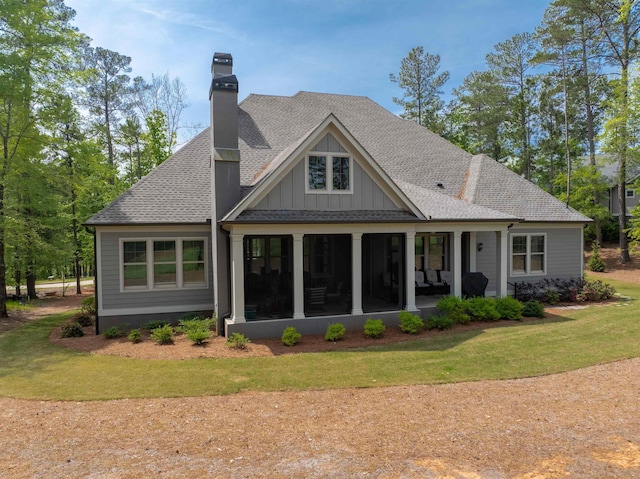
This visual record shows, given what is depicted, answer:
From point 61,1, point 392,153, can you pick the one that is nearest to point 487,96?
point 392,153

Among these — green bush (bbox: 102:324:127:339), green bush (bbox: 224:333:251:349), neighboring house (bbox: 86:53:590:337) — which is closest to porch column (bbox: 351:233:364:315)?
neighboring house (bbox: 86:53:590:337)

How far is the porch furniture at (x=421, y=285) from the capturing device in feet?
48.3

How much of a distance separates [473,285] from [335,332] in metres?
5.81

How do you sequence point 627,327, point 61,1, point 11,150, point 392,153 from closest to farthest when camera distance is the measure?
point 627,327, point 11,150, point 392,153, point 61,1

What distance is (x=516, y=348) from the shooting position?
372 inches

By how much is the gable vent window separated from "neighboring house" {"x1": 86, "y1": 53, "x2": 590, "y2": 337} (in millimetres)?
41

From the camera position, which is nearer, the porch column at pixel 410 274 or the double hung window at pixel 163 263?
the porch column at pixel 410 274

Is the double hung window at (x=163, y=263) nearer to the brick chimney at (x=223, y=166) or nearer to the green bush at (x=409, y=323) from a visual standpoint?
the brick chimney at (x=223, y=166)

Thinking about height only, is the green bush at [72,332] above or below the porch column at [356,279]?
below

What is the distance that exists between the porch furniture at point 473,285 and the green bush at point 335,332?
5375 millimetres

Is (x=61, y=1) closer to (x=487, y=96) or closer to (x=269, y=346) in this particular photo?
(x=269, y=346)

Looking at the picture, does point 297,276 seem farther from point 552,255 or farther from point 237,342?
point 552,255

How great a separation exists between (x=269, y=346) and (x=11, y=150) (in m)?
12.9

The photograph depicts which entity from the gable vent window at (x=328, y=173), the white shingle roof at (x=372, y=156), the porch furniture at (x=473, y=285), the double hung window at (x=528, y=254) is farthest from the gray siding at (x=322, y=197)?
the double hung window at (x=528, y=254)
